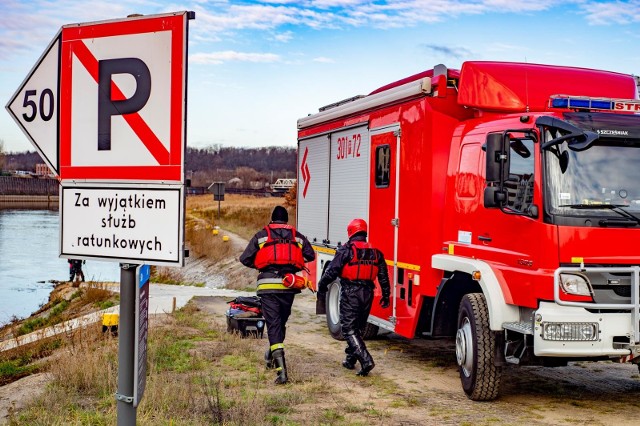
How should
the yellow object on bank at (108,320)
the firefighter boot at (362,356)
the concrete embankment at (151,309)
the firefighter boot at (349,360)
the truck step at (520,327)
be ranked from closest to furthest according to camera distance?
the truck step at (520,327), the firefighter boot at (362,356), the firefighter boot at (349,360), the yellow object on bank at (108,320), the concrete embankment at (151,309)

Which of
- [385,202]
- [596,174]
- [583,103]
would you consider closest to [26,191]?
[385,202]

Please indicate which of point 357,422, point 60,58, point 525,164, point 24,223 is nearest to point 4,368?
point 357,422

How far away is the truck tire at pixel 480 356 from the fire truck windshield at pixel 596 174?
4.74 feet

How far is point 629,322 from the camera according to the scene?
25.6ft

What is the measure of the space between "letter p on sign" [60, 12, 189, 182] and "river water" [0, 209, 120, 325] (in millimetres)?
15516

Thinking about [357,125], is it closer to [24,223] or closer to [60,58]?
[60,58]

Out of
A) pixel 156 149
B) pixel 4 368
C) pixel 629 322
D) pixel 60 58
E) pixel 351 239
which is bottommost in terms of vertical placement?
pixel 4 368

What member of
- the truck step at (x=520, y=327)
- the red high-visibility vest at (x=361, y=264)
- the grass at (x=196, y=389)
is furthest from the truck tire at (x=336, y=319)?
the truck step at (x=520, y=327)

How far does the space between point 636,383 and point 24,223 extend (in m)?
64.8

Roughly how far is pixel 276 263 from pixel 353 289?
1.11 meters

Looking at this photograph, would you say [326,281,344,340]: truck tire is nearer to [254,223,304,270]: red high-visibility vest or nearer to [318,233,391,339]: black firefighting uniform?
[318,233,391,339]: black firefighting uniform

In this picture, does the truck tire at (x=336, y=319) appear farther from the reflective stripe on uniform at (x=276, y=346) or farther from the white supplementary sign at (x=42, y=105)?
the white supplementary sign at (x=42, y=105)

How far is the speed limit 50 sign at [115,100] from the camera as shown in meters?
3.61

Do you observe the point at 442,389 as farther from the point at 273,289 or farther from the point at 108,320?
the point at 108,320
